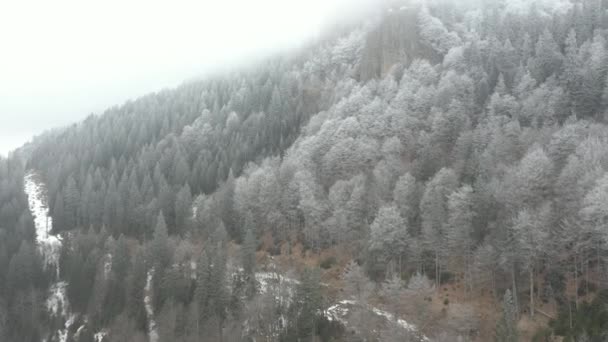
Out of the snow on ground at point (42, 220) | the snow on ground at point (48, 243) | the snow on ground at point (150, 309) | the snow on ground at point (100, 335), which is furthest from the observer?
the snow on ground at point (42, 220)

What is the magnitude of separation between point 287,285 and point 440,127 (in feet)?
170

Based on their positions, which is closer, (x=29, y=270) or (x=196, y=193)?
(x=29, y=270)

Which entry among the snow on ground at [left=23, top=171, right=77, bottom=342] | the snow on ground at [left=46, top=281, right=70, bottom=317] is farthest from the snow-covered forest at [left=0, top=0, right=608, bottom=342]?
the snow on ground at [left=23, top=171, right=77, bottom=342]

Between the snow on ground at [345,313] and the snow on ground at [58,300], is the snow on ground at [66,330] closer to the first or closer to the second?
the snow on ground at [58,300]

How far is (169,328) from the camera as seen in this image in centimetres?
6225

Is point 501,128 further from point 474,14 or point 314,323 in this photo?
point 474,14

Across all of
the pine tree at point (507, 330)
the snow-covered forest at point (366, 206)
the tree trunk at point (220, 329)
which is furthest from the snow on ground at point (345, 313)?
the tree trunk at point (220, 329)

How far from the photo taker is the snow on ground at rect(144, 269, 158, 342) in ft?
234

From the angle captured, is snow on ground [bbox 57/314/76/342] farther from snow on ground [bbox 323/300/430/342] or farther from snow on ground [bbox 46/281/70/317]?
snow on ground [bbox 323/300/430/342]

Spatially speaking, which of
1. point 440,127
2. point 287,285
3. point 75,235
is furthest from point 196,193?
point 440,127

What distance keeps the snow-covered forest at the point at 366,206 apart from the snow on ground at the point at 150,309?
26.9 inches

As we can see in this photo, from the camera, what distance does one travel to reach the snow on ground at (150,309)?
71.4 metres

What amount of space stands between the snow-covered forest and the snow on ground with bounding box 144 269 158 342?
2.24 feet

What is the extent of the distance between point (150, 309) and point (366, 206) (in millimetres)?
45446
